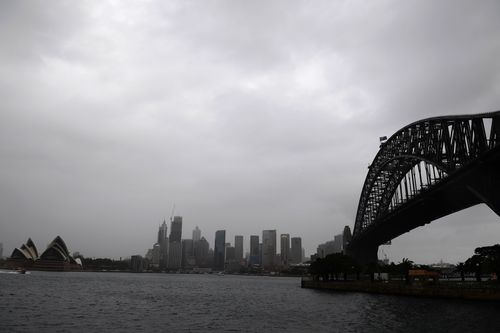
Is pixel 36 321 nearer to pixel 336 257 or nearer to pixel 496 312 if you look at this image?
pixel 496 312

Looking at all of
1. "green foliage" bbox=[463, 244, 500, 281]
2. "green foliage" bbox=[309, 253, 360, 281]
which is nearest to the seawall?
"green foliage" bbox=[309, 253, 360, 281]

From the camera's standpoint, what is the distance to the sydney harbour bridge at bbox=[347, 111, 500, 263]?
53.6 meters

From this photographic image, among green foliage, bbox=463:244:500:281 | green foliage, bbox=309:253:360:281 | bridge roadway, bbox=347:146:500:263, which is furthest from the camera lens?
green foliage, bbox=309:253:360:281

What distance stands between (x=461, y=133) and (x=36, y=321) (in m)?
57.2

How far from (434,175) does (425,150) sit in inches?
193

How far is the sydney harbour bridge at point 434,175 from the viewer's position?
5359 centimetres

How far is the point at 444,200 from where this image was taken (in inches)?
2884

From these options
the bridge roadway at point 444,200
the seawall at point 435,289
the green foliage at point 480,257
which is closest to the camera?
the seawall at point 435,289

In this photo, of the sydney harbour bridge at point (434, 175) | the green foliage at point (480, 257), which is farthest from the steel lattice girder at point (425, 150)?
the green foliage at point (480, 257)

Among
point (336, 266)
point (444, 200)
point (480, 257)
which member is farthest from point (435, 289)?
point (336, 266)

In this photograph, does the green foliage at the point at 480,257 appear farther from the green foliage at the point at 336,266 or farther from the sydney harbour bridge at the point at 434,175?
the green foliage at the point at 336,266

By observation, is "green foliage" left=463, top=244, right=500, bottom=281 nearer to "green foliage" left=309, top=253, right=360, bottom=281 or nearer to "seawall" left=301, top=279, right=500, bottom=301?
"seawall" left=301, top=279, right=500, bottom=301

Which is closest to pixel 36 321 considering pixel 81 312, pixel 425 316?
pixel 81 312

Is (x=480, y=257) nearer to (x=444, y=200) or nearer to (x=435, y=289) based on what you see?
(x=444, y=200)
